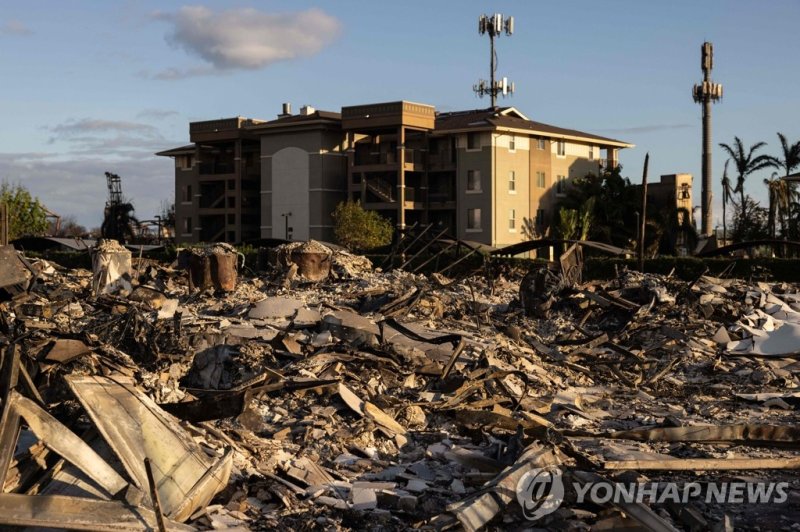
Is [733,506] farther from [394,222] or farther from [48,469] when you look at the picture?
[394,222]

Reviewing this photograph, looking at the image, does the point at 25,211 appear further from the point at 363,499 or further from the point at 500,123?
the point at 363,499

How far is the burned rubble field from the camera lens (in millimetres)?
7254

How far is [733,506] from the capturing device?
26.1 ft

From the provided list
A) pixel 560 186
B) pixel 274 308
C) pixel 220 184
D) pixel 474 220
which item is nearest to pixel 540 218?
pixel 560 186

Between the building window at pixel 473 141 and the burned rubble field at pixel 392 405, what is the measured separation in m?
35.1

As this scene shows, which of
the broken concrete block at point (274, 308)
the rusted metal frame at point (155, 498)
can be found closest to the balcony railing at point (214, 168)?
the broken concrete block at point (274, 308)

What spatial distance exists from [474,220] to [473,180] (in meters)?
2.51

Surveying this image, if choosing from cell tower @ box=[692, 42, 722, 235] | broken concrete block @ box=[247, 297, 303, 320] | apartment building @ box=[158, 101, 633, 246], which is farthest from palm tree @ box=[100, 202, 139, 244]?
broken concrete block @ box=[247, 297, 303, 320]

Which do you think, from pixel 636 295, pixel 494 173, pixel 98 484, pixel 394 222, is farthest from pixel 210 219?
pixel 98 484

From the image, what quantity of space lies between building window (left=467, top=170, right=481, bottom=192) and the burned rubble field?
3481cm

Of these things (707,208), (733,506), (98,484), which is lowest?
(733,506)

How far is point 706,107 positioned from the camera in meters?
56.0

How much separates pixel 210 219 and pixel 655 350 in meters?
53.0

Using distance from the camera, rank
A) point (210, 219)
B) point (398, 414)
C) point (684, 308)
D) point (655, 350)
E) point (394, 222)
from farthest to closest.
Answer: point (210, 219) < point (394, 222) < point (684, 308) < point (655, 350) < point (398, 414)
